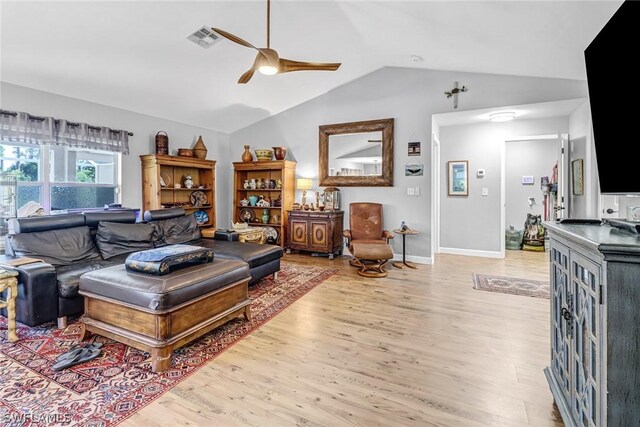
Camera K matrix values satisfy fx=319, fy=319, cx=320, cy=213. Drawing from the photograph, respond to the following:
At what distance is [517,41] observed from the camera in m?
3.10

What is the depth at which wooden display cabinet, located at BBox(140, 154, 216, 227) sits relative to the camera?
16.6 feet

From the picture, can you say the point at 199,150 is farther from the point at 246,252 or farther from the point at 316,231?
the point at 246,252

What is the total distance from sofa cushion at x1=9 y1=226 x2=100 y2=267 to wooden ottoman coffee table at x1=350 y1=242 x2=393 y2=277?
3.04 meters

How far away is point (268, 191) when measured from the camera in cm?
645

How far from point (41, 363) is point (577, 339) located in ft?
10.1

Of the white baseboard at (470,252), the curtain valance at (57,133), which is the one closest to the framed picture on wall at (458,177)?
the white baseboard at (470,252)

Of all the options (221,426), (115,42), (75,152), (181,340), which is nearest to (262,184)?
(75,152)

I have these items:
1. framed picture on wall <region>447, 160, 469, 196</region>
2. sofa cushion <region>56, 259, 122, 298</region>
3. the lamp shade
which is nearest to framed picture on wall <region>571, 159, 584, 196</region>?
framed picture on wall <region>447, 160, 469, 196</region>

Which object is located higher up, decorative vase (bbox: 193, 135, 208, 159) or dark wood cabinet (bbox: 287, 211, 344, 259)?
decorative vase (bbox: 193, 135, 208, 159)

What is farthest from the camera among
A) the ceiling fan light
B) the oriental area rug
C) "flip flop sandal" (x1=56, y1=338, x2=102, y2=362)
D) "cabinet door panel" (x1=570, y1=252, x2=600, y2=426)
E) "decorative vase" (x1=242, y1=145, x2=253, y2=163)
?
"decorative vase" (x1=242, y1=145, x2=253, y2=163)

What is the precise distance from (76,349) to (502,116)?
19.0 ft

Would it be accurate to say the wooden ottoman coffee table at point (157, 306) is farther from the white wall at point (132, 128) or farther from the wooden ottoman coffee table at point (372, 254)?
the white wall at point (132, 128)

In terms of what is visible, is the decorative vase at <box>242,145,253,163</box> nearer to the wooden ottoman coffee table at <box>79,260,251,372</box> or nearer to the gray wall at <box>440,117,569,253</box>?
the gray wall at <box>440,117,569,253</box>

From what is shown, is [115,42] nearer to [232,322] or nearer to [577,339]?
[232,322]
